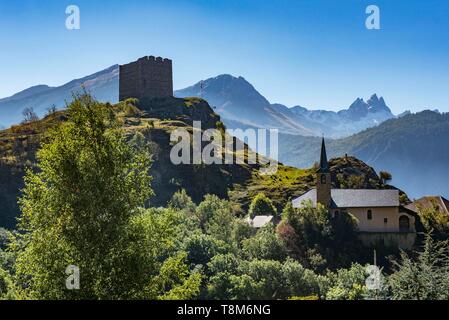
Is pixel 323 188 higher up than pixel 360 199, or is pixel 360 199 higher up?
pixel 323 188

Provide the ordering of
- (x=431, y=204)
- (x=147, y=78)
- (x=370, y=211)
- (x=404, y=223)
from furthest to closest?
(x=147, y=78) → (x=431, y=204) → (x=370, y=211) → (x=404, y=223)

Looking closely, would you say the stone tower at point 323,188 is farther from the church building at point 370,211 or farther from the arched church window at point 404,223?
the arched church window at point 404,223

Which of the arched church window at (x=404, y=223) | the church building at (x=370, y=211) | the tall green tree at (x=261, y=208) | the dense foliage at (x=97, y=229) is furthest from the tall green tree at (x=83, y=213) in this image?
the tall green tree at (x=261, y=208)

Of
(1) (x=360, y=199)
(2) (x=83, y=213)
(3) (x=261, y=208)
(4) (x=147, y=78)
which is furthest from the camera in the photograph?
(4) (x=147, y=78)

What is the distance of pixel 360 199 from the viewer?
9419 centimetres

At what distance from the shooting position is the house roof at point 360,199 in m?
92.4

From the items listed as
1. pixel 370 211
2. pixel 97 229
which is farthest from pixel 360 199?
pixel 97 229

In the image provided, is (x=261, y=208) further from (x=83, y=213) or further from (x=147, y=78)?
(x=147, y=78)

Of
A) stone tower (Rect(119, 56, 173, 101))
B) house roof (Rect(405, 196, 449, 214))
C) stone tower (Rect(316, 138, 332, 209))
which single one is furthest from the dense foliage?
stone tower (Rect(119, 56, 173, 101))

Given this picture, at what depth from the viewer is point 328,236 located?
8419cm

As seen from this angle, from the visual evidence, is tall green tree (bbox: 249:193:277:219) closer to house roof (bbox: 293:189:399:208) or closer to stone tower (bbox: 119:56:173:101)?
house roof (bbox: 293:189:399:208)

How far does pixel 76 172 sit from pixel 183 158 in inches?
4701

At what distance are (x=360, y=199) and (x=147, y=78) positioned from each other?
348 feet
